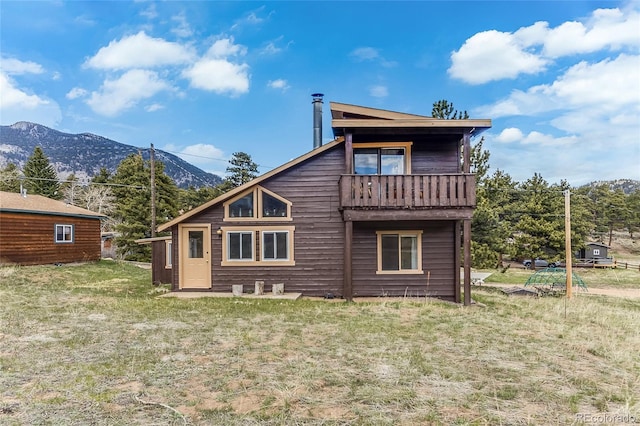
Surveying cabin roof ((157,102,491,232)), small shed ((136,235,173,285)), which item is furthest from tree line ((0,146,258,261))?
cabin roof ((157,102,491,232))

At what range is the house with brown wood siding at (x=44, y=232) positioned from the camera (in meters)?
17.3

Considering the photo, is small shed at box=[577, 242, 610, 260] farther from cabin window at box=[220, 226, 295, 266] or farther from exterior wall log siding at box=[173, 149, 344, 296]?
cabin window at box=[220, 226, 295, 266]

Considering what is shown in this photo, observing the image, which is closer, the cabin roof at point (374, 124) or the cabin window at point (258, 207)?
the cabin roof at point (374, 124)

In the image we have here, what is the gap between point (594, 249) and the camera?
39812 millimetres

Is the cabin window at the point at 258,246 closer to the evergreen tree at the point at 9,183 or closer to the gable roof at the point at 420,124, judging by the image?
the gable roof at the point at 420,124

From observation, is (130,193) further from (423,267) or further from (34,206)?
(423,267)

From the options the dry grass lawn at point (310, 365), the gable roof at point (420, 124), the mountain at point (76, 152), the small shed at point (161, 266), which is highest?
the mountain at point (76, 152)

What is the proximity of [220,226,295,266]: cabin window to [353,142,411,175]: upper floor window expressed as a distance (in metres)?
2.94

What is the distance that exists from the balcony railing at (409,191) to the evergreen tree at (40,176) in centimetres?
4170

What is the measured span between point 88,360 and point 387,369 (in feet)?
14.3

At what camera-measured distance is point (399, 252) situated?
39.4 ft

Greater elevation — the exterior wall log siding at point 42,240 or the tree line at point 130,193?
the tree line at point 130,193

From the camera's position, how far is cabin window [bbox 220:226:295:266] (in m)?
12.1

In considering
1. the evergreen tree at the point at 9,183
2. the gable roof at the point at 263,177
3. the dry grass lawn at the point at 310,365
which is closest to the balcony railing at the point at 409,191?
the gable roof at the point at 263,177
